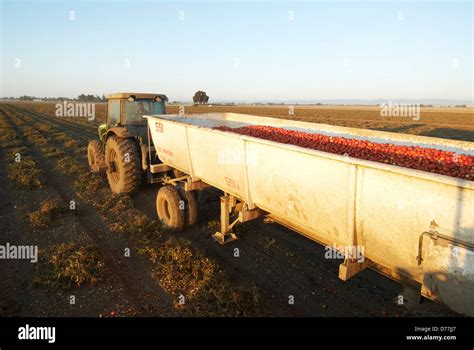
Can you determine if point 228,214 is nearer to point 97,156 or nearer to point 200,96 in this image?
point 97,156

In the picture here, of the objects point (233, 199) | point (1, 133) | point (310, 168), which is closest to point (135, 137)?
point (233, 199)

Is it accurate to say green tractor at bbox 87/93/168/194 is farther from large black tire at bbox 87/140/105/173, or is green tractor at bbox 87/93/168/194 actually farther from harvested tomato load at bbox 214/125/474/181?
harvested tomato load at bbox 214/125/474/181

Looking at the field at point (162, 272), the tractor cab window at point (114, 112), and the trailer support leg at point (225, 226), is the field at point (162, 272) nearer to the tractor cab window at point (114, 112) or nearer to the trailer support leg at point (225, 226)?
the trailer support leg at point (225, 226)

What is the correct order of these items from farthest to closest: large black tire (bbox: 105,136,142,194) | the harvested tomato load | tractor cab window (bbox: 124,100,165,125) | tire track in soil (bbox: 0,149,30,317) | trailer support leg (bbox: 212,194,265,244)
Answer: tractor cab window (bbox: 124,100,165,125) → large black tire (bbox: 105,136,142,194) → trailer support leg (bbox: 212,194,265,244) → tire track in soil (bbox: 0,149,30,317) → the harvested tomato load

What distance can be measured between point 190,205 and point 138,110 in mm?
3925

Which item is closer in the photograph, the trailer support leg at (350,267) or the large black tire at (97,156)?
the trailer support leg at (350,267)

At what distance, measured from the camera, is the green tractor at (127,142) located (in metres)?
7.58

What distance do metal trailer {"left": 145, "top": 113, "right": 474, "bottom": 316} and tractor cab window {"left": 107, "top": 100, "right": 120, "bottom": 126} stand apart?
449 cm

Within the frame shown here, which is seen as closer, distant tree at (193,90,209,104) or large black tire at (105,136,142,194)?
large black tire at (105,136,142,194)

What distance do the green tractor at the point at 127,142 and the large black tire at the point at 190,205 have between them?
1.79m

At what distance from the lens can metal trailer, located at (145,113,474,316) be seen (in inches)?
94.6

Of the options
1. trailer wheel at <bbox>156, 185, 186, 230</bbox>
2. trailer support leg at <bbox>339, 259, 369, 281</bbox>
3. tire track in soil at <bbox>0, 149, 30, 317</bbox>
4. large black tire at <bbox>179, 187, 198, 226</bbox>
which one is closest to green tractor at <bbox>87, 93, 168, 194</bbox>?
trailer wheel at <bbox>156, 185, 186, 230</bbox>

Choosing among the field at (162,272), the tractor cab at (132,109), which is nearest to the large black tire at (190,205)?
the field at (162,272)
